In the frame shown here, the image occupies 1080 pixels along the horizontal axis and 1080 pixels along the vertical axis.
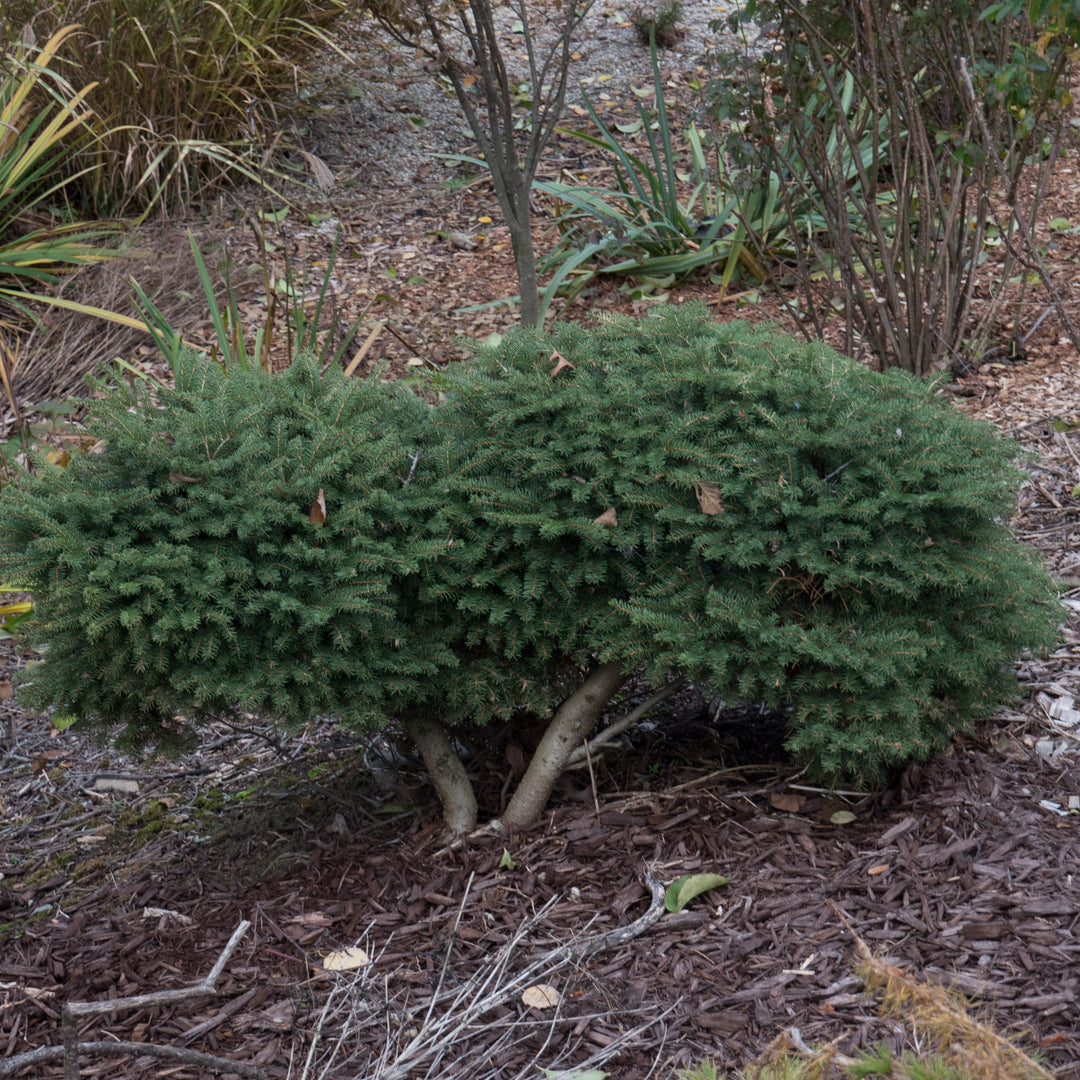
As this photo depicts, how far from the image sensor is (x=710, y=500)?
253 cm

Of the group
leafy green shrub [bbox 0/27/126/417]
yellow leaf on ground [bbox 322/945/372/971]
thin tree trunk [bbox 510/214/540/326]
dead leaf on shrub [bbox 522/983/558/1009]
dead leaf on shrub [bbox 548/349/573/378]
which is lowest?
yellow leaf on ground [bbox 322/945/372/971]

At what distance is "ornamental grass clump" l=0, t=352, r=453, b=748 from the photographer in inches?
94.4

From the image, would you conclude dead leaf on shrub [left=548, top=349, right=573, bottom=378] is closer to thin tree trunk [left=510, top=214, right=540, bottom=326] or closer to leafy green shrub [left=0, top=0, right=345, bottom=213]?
thin tree trunk [left=510, top=214, right=540, bottom=326]

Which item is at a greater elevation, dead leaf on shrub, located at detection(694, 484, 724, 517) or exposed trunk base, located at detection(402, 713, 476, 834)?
dead leaf on shrub, located at detection(694, 484, 724, 517)

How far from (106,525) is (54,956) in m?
1.05

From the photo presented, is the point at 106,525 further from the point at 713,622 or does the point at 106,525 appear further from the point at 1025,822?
the point at 1025,822

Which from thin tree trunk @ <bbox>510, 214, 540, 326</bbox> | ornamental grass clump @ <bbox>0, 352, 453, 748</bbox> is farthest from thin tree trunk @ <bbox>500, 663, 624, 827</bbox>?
thin tree trunk @ <bbox>510, 214, 540, 326</bbox>

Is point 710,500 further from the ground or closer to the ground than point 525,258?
closer to the ground

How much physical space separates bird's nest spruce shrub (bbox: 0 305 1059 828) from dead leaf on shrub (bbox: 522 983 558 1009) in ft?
2.20

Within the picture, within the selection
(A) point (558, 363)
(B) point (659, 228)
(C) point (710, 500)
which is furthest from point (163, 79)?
(C) point (710, 500)

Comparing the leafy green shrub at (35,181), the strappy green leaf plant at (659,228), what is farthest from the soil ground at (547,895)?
the leafy green shrub at (35,181)

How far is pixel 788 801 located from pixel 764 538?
72 cm

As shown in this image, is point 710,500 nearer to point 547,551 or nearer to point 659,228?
point 547,551

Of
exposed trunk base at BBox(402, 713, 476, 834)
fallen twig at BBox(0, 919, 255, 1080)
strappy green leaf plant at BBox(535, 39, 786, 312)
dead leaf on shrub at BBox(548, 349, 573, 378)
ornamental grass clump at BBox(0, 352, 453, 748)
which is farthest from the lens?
strappy green leaf plant at BBox(535, 39, 786, 312)
